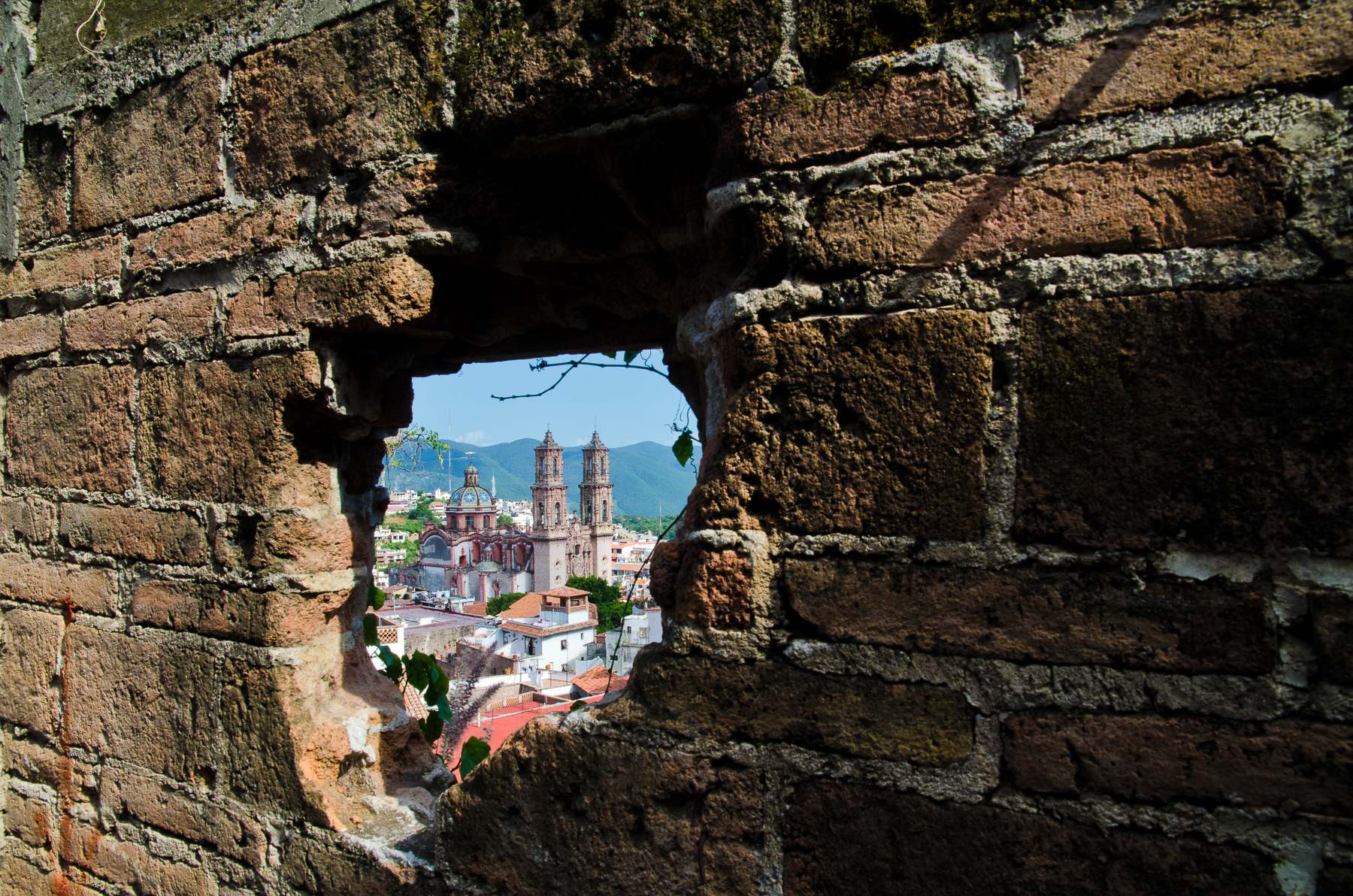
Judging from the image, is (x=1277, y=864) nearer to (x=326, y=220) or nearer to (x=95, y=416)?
(x=326, y=220)

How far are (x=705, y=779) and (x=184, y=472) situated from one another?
70.2 inches

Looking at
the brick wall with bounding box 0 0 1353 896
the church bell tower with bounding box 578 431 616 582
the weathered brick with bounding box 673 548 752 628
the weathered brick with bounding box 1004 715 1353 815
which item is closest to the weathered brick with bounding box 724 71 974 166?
the brick wall with bounding box 0 0 1353 896

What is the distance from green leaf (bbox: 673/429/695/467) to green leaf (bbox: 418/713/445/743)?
46.8 inches

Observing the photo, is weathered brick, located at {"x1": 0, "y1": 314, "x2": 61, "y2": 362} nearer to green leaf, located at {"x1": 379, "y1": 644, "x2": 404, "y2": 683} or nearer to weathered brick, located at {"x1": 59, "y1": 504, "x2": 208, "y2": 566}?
weathered brick, located at {"x1": 59, "y1": 504, "x2": 208, "y2": 566}

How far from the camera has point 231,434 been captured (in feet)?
7.02

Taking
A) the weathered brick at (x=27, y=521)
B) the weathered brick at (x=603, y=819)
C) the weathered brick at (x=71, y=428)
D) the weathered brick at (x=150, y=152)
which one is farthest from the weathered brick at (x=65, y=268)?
the weathered brick at (x=603, y=819)

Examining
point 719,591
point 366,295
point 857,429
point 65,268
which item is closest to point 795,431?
point 857,429

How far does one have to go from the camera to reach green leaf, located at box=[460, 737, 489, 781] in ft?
8.78

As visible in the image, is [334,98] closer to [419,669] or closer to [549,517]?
[419,669]

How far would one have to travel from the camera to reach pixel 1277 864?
1.18 m

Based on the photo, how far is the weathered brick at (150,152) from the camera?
226 centimetres

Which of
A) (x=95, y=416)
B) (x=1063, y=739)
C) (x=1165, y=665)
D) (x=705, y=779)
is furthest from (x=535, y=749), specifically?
(x=95, y=416)

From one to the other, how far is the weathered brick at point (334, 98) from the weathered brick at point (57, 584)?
1.33 m

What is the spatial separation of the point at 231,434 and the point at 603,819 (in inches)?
59.2
